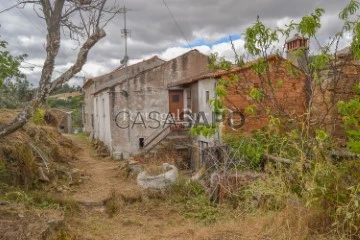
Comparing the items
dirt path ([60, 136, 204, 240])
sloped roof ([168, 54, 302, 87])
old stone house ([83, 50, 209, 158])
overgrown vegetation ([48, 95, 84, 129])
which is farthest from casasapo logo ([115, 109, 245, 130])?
overgrown vegetation ([48, 95, 84, 129])

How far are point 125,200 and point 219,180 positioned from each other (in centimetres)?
292

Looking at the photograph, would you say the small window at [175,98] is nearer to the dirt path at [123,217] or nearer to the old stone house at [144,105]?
the old stone house at [144,105]

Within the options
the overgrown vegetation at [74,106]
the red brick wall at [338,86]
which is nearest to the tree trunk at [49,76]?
the red brick wall at [338,86]

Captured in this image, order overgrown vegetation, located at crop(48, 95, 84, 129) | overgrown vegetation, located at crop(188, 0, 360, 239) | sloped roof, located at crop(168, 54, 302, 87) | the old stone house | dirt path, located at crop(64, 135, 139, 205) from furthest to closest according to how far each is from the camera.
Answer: overgrown vegetation, located at crop(48, 95, 84, 129) < the old stone house < dirt path, located at crop(64, 135, 139, 205) < sloped roof, located at crop(168, 54, 302, 87) < overgrown vegetation, located at crop(188, 0, 360, 239)

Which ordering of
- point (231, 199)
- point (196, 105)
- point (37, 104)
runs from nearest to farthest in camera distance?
point (37, 104), point (231, 199), point (196, 105)

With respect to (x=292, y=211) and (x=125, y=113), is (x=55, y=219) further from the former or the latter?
(x=125, y=113)

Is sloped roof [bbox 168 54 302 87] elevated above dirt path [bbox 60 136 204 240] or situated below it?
above

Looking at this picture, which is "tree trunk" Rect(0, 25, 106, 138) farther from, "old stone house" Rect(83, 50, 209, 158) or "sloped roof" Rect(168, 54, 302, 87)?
"old stone house" Rect(83, 50, 209, 158)

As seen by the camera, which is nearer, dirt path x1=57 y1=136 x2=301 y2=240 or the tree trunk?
dirt path x1=57 y1=136 x2=301 y2=240

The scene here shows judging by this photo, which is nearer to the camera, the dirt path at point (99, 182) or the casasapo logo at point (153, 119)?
the dirt path at point (99, 182)

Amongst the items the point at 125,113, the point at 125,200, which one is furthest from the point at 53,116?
the point at 125,200

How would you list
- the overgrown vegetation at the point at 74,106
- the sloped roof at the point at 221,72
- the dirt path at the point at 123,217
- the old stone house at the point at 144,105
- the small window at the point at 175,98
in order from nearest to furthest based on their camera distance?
1. the sloped roof at the point at 221,72
2. the dirt path at the point at 123,217
3. the old stone house at the point at 144,105
4. the small window at the point at 175,98
5. the overgrown vegetation at the point at 74,106

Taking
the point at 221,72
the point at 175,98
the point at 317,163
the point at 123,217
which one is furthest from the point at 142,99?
the point at 317,163

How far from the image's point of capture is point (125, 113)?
17.0 m
